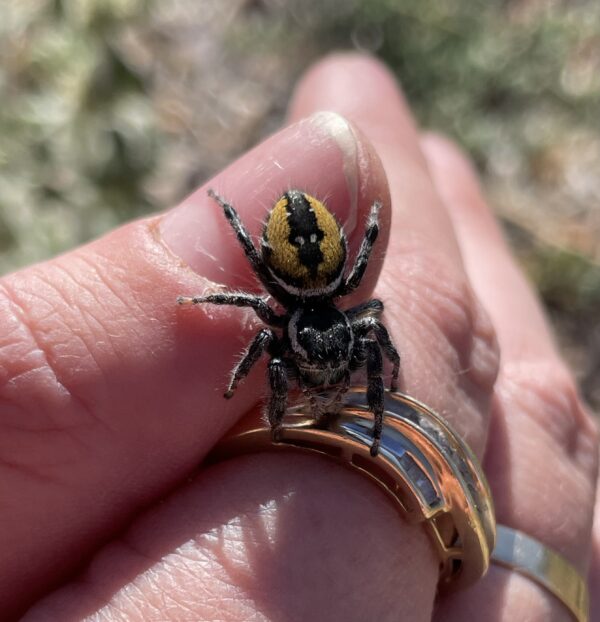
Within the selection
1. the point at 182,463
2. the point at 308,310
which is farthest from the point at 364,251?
the point at 182,463

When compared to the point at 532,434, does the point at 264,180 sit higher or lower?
higher

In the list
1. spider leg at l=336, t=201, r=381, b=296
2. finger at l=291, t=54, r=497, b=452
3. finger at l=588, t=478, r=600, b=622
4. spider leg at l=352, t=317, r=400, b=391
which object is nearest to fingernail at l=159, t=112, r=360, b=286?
spider leg at l=336, t=201, r=381, b=296

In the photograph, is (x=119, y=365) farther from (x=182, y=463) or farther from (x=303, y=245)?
(x=303, y=245)

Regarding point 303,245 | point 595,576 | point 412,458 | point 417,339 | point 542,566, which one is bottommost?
point 595,576

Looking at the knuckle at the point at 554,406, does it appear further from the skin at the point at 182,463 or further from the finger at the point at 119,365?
the finger at the point at 119,365

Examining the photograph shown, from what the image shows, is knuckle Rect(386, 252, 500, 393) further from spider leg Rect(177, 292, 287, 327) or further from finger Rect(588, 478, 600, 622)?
finger Rect(588, 478, 600, 622)

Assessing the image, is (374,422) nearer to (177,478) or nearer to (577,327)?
(177,478)
